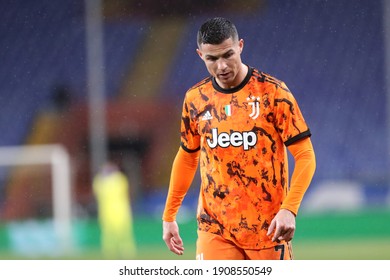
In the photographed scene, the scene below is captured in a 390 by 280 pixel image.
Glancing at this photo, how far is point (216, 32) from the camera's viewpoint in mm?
3855

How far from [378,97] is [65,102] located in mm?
6263

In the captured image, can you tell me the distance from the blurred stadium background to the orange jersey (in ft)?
33.2

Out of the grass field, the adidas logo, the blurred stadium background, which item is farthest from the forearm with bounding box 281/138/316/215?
the blurred stadium background

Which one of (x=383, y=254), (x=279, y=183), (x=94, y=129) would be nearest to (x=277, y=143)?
(x=279, y=183)

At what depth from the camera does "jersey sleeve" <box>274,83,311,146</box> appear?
12.5ft

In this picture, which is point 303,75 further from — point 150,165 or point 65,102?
point 65,102

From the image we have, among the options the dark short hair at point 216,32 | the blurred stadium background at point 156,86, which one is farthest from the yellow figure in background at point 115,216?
the dark short hair at point 216,32

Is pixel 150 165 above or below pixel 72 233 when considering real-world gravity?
above

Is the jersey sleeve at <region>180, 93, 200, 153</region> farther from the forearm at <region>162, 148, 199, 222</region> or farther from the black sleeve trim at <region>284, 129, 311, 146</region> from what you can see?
the black sleeve trim at <region>284, 129, 311, 146</region>

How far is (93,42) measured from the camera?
1669 cm

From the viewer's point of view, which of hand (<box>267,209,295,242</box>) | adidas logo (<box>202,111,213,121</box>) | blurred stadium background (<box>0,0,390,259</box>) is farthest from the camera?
blurred stadium background (<box>0,0,390,259</box>)

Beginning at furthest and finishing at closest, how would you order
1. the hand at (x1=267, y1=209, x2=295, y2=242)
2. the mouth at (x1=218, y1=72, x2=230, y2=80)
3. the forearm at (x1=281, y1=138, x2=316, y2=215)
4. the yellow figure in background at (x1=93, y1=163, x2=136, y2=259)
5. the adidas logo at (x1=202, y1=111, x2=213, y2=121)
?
the yellow figure in background at (x1=93, y1=163, x2=136, y2=259) < the adidas logo at (x1=202, y1=111, x2=213, y2=121) < the mouth at (x1=218, y1=72, x2=230, y2=80) < the forearm at (x1=281, y1=138, x2=316, y2=215) < the hand at (x1=267, y1=209, x2=295, y2=242)

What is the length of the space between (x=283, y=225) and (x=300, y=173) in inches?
11.1

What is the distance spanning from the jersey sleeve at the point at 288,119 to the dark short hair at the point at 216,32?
0.35m
